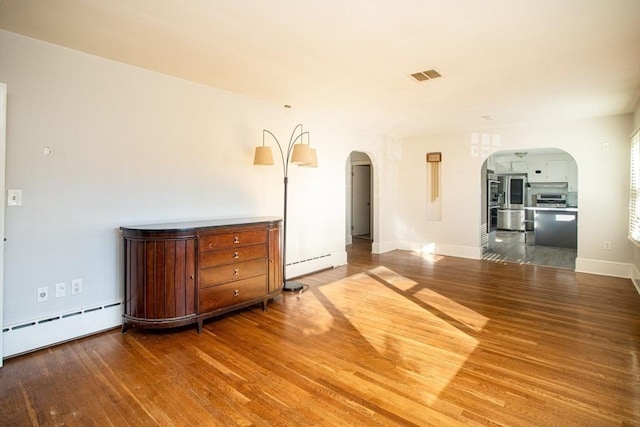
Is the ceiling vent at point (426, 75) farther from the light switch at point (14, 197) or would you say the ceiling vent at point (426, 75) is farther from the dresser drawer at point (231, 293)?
the light switch at point (14, 197)

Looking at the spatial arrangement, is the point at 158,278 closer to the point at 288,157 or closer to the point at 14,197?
the point at 14,197

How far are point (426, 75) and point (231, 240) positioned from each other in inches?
101

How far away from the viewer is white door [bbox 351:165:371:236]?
Answer: 9320mm

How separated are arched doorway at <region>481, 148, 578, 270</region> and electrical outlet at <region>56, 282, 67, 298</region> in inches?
255

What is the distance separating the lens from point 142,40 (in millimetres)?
2781

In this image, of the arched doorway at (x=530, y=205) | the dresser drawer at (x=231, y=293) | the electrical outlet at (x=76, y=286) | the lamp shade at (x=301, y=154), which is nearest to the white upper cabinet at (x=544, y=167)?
the arched doorway at (x=530, y=205)

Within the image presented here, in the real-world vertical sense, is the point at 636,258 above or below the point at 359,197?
below

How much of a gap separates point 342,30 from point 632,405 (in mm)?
3034

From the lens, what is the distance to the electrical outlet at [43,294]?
2813 mm

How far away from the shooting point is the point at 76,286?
301 cm

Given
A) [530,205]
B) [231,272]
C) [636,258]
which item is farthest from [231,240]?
[530,205]

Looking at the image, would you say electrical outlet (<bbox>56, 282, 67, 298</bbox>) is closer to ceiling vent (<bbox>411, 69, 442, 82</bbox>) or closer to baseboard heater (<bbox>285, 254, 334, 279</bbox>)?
baseboard heater (<bbox>285, 254, 334, 279</bbox>)

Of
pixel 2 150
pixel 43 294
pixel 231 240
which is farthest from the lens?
pixel 231 240

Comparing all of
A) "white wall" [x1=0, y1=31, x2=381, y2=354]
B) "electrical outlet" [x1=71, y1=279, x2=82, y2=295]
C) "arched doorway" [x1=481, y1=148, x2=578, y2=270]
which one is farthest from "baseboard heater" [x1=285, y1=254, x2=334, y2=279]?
"arched doorway" [x1=481, y1=148, x2=578, y2=270]
